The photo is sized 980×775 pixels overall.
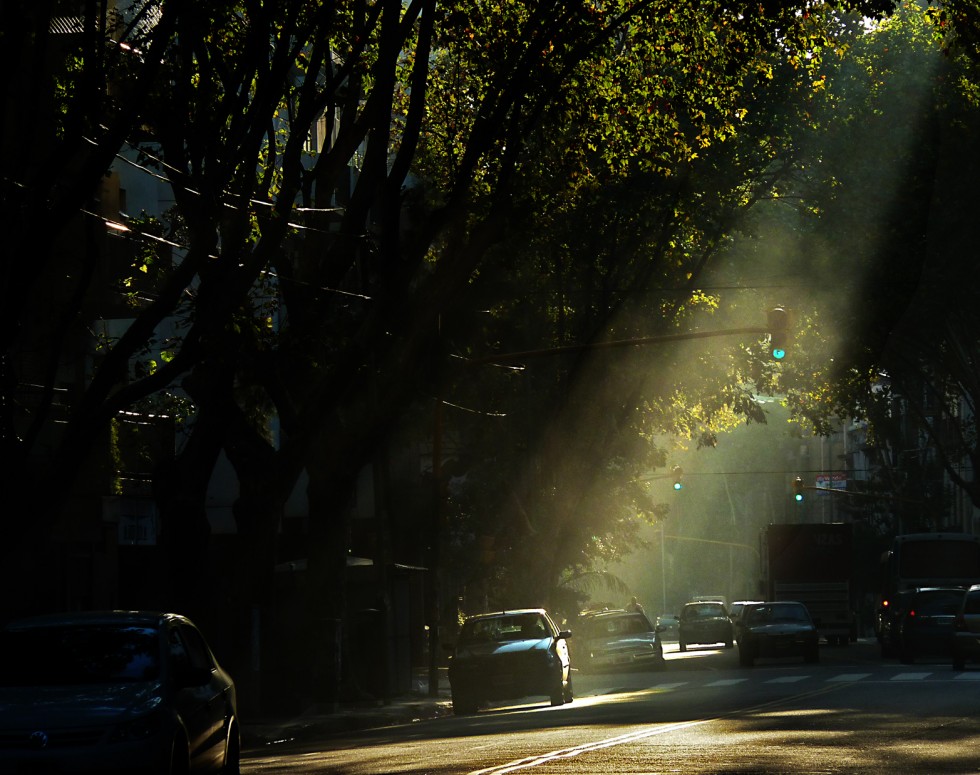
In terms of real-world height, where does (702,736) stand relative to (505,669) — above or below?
below

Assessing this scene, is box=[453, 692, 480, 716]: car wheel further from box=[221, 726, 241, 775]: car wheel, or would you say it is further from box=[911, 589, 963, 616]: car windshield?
box=[221, 726, 241, 775]: car wheel

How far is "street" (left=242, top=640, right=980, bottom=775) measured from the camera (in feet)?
47.3

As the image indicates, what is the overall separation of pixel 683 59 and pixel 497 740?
9.52 meters

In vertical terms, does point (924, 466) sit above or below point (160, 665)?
above

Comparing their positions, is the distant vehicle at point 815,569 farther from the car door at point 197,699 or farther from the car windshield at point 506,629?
the car door at point 197,699

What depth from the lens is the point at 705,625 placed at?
217 ft

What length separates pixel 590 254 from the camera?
3650 cm

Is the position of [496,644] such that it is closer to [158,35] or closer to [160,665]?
[158,35]

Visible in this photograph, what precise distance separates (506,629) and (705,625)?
3801cm

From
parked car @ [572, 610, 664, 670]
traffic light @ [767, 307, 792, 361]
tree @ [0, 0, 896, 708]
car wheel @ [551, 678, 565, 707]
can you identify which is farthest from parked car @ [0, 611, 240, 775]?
parked car @ [572, 610, 664, 670]

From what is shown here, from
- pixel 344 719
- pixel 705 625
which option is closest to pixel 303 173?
pixel 344 719

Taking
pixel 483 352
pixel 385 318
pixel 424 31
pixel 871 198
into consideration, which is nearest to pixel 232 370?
pixel 385 318

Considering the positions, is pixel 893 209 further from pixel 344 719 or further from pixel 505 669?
pixel 344 719

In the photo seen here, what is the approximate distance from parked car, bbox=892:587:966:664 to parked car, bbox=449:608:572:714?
11820mm
